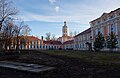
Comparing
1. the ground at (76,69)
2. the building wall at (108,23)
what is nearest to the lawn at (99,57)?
the ground at (76,69)

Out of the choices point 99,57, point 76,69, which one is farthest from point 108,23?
point 76,69

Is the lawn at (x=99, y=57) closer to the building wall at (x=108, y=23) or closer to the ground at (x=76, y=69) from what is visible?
the ground at (x=76, y=69)

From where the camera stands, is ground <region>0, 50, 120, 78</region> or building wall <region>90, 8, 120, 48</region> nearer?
ground <region>0, 50, 120, 78</region>

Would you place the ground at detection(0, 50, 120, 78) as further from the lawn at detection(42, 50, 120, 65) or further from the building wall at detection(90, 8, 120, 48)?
the building wall at detection(90, 8, 120, 48)

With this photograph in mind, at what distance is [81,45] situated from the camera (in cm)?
7669

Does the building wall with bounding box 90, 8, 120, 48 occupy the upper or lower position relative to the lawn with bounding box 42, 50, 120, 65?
upper

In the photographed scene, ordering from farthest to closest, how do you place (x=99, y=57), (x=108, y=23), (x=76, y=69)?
(x=108, y=23) < (x=99, y=57) < (x=76, y=69)

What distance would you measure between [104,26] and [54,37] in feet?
319

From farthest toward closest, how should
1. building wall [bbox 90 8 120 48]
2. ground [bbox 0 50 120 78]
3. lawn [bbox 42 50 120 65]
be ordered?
building wall [bbox 90 8 120 48] < lawn [bbox 42 50 120 65] < ground [bbox 0 50 120 78]

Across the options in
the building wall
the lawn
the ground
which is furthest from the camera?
the building wall

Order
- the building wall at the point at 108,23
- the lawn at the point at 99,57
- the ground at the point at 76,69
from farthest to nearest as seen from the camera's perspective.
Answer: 1. the building wall at the point at 108,23
2. the lawn at the point at 99,57
3. the ground at the point at 76,69

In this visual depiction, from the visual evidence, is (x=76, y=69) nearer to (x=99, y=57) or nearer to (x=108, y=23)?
(x=99, y=57)

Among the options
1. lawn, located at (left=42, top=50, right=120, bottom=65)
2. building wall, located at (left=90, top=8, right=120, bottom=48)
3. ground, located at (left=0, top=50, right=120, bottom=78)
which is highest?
building wall, located at (left=90, top=8, right=120, bottom=48)

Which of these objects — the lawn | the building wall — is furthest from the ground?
the building wall
